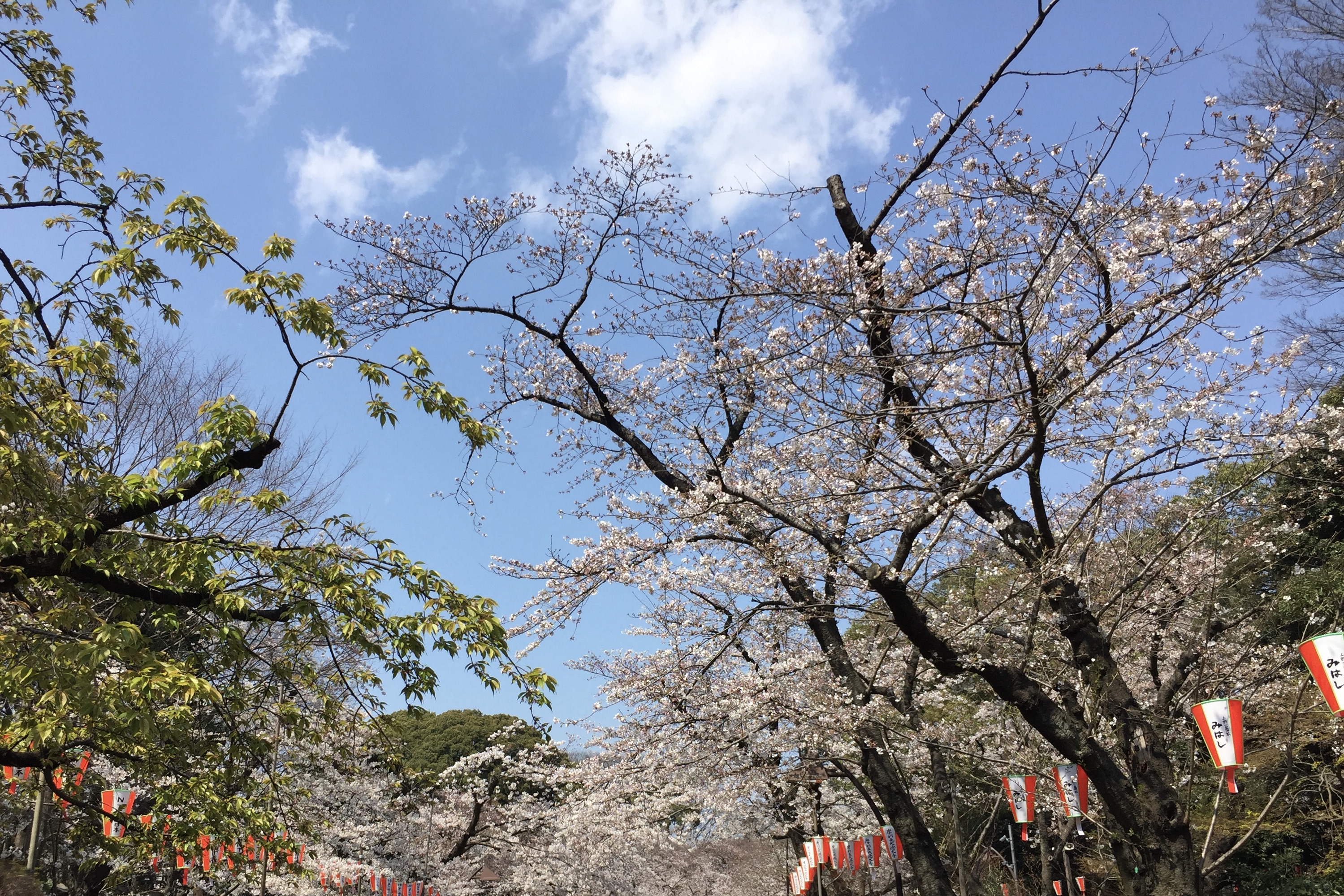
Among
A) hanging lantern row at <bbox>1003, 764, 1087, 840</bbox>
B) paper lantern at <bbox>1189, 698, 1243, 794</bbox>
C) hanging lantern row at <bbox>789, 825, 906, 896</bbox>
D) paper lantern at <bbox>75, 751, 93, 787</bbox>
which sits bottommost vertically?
hanging lantern row at <bbox>789, 825, 906, 896</bbox>

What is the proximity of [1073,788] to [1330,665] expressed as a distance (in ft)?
9.14

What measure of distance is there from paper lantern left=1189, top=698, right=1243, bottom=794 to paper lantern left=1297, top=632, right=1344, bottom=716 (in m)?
0.67

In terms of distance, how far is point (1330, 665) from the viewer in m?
4.44

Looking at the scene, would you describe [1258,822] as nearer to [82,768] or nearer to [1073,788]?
[1073,788]

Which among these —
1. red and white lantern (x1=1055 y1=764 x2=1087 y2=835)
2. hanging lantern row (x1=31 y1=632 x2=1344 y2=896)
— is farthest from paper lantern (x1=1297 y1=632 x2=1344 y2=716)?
red and white lantern (x1=1055 y1=764 x2=1087 y2=835)

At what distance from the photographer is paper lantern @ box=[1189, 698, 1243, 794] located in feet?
16.7

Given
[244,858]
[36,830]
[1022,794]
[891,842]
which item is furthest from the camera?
[891,842]

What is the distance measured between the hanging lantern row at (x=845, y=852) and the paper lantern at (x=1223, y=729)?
4.89m

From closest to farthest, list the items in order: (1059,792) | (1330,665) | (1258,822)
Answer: (1330,665), (1258,822), (1059,792)

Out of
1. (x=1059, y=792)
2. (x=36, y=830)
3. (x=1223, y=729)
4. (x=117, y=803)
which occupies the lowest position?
(x=1059, y=792)

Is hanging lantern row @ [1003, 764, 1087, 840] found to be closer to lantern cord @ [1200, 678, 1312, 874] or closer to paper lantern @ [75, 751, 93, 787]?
lantern cord @ [1200, 678, 1312, 874]

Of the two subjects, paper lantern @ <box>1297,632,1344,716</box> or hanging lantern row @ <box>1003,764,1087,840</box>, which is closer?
paper lantern @ <box>1297,632,1344,716</box>

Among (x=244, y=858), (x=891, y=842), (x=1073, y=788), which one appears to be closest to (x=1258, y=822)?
(x=1073, y=788)

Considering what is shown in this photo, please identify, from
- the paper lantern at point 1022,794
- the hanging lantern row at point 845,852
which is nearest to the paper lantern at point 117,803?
the hanging lantern row at point 845,852
